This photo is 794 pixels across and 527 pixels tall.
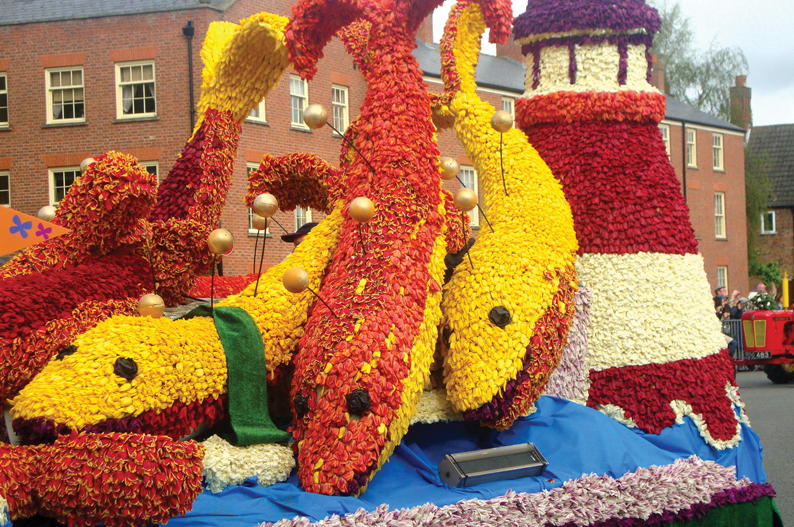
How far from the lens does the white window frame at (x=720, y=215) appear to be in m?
25.7

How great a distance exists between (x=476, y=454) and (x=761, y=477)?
209 centimetres

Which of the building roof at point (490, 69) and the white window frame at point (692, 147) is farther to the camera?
the white window frame at point (692, 147)

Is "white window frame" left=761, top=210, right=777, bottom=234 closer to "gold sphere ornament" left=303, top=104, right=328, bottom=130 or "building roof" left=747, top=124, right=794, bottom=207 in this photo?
"building roof" left=747, top=124, right=794, bottom=207

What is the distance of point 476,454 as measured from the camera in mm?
3078

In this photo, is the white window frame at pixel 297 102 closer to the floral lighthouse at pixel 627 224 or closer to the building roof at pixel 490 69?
the building roof at pixel 490 69

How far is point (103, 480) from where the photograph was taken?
226 cm

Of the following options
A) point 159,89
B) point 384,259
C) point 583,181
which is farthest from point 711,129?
point 384,259

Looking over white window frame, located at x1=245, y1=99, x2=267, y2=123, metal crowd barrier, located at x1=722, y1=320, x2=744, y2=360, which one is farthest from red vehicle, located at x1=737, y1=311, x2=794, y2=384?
white window frame, located at x1=245, y1=99, x2=267, y2=123

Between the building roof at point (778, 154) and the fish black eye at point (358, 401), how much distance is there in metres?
31.5

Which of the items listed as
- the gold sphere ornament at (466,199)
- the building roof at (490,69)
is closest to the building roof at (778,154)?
the building roof at (490,69)

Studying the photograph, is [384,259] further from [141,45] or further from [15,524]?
[141,45]

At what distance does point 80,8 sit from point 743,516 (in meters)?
16.1


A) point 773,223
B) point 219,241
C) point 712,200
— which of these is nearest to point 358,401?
point 219,241

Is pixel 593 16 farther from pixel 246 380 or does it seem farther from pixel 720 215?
pixel 720 215
